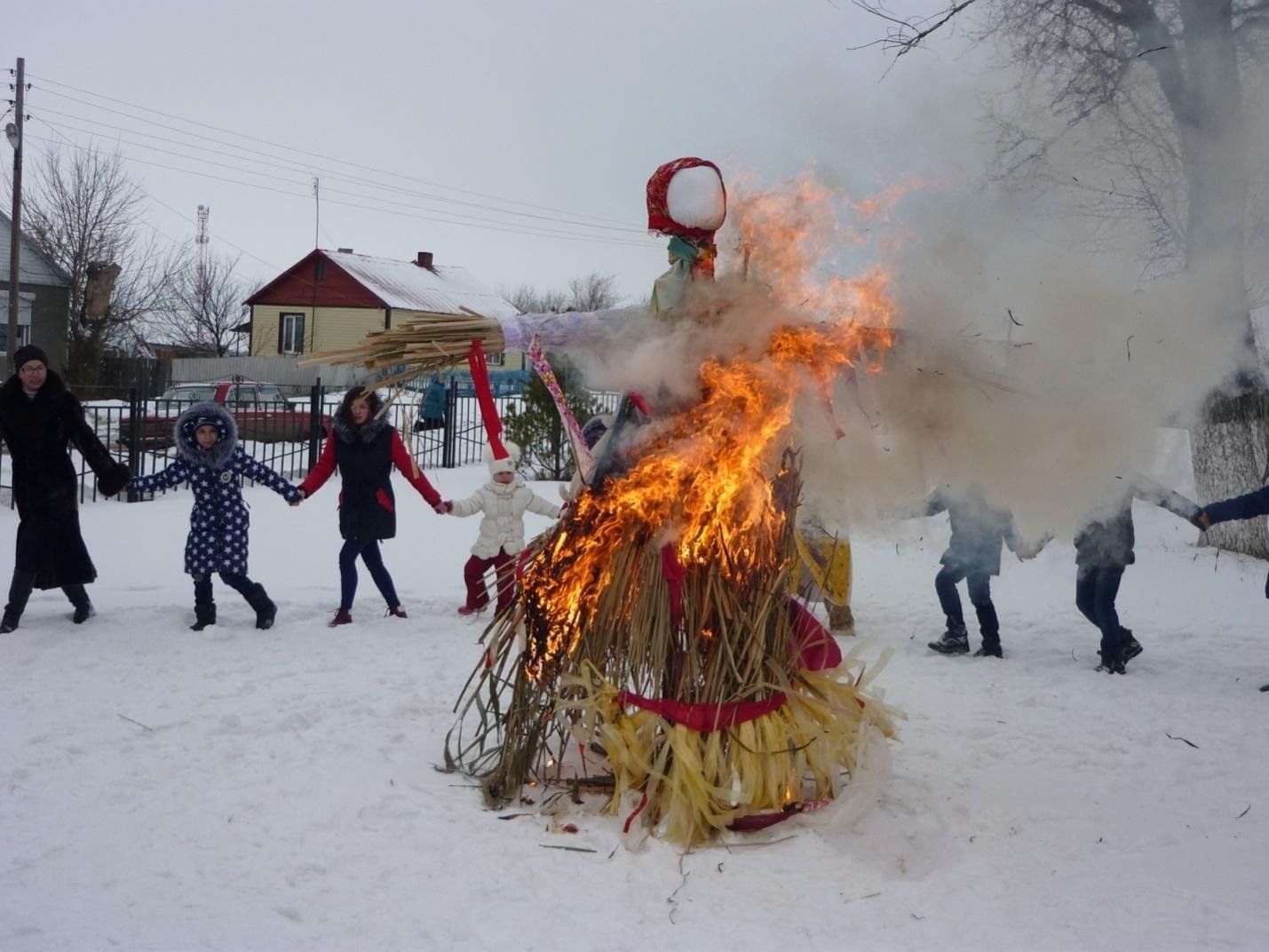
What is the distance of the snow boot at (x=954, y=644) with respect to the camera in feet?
21.8

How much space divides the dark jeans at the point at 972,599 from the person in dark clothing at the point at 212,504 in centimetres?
414

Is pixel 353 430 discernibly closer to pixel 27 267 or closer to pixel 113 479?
pixel 113 479

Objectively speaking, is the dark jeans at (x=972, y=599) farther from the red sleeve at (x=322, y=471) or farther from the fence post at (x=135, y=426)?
the fence post at (x=135, y=426)

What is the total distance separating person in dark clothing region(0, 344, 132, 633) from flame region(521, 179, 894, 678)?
4.20 meters

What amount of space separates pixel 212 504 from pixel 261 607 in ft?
2.36

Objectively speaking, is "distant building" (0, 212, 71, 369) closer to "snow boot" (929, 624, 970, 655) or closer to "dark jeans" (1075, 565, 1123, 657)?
"snow boot" (929, 624, 970, 655)

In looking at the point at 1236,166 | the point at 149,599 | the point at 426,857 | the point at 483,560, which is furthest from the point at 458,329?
the point at 149,599

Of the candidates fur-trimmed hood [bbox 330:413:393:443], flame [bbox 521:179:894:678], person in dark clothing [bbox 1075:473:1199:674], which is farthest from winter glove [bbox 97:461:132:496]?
person in dark clothing [bbox 1075:473:1199:674]

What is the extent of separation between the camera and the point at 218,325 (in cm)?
4253

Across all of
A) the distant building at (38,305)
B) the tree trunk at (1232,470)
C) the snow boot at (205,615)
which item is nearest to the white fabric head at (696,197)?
the snow boot at (205,615)

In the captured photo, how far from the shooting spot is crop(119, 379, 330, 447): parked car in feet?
48.4

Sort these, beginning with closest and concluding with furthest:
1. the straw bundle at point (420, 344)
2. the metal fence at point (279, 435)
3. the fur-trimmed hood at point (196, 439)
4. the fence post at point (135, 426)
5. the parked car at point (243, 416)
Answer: the straw bundle at point (420, 344)
the fur-trimmed hood at point (196, 439)
the fence post at point (135, 426)
the metal fence at point (279, 435)
the parked car at point (243, 416)

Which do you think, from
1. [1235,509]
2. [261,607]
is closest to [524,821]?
[261,607]

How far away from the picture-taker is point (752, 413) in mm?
3715
